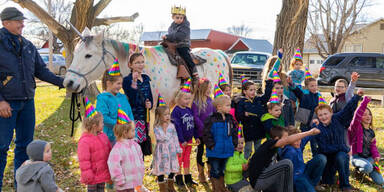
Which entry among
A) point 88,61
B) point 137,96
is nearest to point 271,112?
point 137,96

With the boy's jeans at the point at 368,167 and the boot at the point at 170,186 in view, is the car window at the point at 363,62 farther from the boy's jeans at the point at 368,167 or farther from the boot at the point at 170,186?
the boot at the point at 170,186

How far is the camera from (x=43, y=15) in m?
10.4

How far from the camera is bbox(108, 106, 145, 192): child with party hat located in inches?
123

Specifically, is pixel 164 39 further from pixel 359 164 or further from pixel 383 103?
pixel 383 103

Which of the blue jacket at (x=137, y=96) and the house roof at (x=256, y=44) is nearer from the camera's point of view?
the blue jacket at (x=137, y=96)

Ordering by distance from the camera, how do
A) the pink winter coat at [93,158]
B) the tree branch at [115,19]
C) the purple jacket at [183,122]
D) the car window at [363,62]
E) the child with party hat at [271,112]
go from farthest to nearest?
the car window at [363,62] → the tree branch at [115,19] → the child with party hat at [271,112] → the purple jacket at [183,122] → the pink winter coat at [93,158]

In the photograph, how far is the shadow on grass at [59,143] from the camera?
4.51 m

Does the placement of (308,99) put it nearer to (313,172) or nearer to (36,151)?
(313,172)

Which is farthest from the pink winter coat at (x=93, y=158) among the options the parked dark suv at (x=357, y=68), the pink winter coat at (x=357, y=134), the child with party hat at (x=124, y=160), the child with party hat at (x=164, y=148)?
the parked dark suv at (x=357, y=68)

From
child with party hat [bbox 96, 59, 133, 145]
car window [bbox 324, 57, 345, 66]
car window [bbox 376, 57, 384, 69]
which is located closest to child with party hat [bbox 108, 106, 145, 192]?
child with party hat [bbox 96, 59, 133, 145]

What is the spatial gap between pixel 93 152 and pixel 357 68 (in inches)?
511

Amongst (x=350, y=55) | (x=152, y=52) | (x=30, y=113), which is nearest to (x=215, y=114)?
(x=152, y=52)

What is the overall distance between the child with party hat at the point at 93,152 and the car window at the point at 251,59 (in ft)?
35.4

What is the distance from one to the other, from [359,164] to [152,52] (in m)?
3.47
